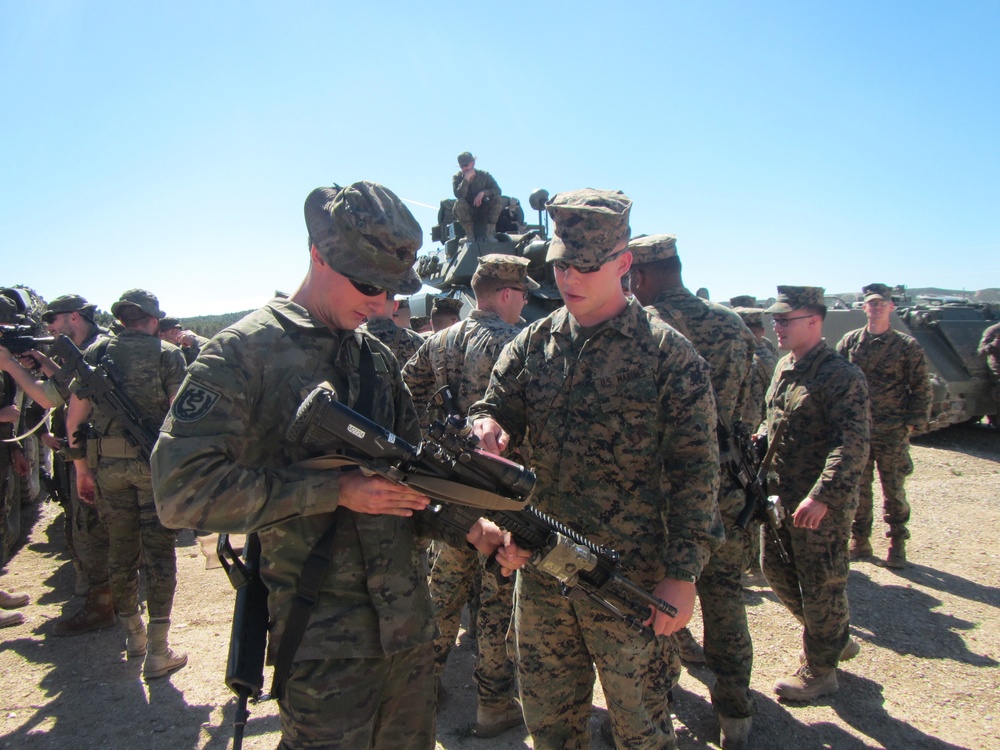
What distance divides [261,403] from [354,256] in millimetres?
497

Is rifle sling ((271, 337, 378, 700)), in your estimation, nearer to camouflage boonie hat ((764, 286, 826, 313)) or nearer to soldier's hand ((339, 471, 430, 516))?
soldier's hand ((339, 471, 430, 516))

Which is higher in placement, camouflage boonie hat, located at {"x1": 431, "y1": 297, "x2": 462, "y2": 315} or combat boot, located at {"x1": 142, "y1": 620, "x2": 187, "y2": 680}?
camouflage boonie hat, located at {"x1": 431, "y1": 297, "x2": 462, "y2": 315}

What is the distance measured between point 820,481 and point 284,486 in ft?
9.75

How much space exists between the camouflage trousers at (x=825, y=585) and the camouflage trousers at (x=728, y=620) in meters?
0.58

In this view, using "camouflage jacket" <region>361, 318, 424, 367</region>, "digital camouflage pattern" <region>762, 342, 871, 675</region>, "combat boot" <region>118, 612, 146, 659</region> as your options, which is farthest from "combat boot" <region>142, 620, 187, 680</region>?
"digital camouflage pattern" <region>762, 342, 871, 675</region>

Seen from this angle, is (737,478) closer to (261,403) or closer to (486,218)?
(261,403)

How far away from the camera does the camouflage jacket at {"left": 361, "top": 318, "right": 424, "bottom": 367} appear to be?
5.34 metres

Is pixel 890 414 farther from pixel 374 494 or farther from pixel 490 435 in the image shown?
pixel 374 494

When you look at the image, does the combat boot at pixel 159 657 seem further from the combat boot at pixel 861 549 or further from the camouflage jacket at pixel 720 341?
the combat boot at pixel 861 549

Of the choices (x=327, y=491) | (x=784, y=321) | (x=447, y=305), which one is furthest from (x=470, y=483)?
(x=447, y=305)

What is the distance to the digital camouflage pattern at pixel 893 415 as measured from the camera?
5977mm

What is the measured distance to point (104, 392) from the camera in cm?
→ 427

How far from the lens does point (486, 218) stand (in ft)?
29.2

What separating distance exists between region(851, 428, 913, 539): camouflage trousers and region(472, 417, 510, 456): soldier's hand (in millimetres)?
4815
